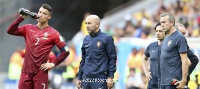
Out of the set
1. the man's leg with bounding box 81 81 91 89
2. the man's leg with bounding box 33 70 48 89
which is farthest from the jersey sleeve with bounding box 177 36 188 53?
the man's leg with bounding box 33 70 48 89

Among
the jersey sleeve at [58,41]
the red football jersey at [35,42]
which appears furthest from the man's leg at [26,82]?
the jersey sleeve at [58,41]

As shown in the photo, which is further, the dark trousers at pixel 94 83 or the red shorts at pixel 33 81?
the dark trousers at pixel 94 83

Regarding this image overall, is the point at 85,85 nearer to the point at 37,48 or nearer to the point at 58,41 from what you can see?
the point at 58,41

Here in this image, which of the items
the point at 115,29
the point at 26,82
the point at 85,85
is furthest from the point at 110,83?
the point at 115,29

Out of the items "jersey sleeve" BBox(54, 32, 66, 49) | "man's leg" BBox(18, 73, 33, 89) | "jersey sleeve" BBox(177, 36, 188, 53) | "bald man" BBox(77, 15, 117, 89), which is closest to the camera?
"jersey sleeve" BBox(177, 36, 188, 53)

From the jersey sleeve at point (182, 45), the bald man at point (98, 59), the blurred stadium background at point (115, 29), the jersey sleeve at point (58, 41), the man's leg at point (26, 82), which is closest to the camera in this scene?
the jersey sleeve at point (182, 45)

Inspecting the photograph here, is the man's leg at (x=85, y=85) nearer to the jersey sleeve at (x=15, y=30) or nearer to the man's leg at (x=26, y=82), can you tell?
the man's leg at (x=26, y=82)

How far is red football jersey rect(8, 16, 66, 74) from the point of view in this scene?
42.4 ft

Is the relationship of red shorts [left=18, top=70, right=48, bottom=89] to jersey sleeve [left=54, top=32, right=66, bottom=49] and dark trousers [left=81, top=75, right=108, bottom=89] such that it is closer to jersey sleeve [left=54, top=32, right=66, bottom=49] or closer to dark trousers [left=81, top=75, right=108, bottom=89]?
jersey sleeve [left=54, top=32, right=66, bottom=49]

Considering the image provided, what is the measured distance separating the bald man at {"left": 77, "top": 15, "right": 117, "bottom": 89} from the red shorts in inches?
32.9

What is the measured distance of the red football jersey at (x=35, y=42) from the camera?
12914mm

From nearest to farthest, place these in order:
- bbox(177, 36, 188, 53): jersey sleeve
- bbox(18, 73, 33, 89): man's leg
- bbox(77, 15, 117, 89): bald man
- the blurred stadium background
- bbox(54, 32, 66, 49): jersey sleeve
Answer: bbox(177, 36, 188, 53): jersey sleeve < bbox(18, 73, 33, 89): man's leg < bbox(77, 15, 117, 89): bald man < bbox(54, 32, 66, 49): jersey sleeve < the blurred stadium background

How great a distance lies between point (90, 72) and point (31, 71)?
3.78ft

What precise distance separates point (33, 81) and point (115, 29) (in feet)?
42.6
